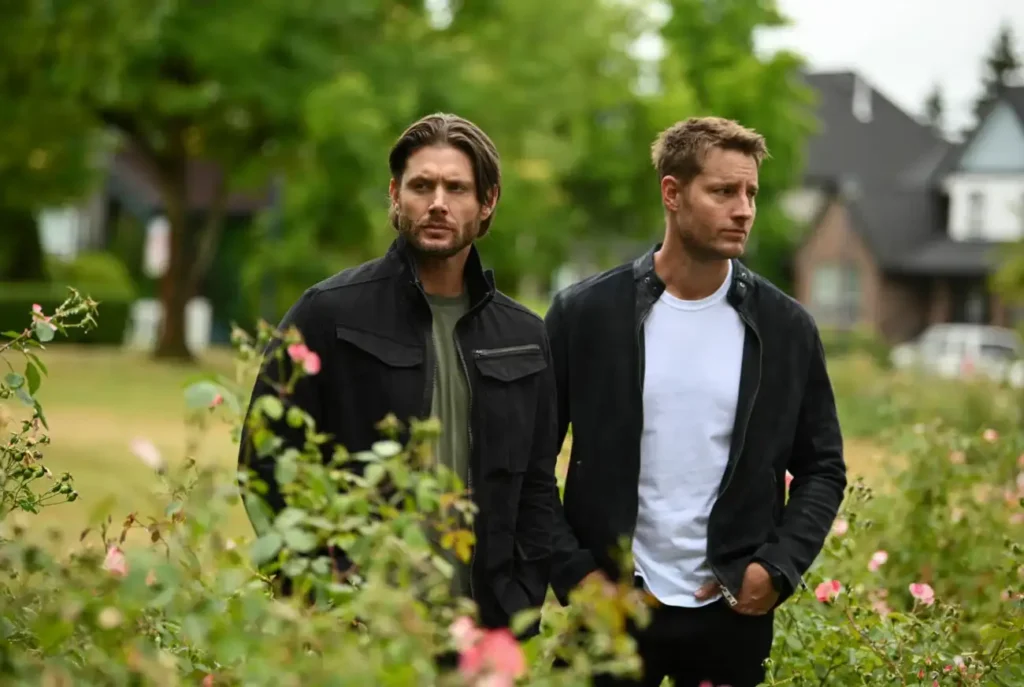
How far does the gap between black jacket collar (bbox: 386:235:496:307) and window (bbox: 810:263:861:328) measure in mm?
57626

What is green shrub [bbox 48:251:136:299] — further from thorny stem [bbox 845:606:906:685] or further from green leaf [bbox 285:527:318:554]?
green leaf [bbox 285:527:318:554]

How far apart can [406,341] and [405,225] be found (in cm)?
26

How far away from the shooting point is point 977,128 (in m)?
61.6

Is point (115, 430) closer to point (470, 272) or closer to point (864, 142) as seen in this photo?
point (470, 272)

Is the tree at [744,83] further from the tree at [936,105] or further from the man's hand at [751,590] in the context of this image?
the tree at [936,105]

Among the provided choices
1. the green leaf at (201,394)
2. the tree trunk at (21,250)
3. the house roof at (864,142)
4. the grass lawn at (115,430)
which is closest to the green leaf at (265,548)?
the grass lawn at (115,430)

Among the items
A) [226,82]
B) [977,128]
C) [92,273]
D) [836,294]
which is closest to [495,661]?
[226,82]

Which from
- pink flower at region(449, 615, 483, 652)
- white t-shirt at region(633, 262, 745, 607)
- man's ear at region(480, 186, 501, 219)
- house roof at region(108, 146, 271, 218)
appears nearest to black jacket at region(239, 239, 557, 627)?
man's ear at region(480, 186, 501, 219)

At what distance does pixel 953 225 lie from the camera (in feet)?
203

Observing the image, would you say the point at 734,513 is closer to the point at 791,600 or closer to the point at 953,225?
the point at 791,600

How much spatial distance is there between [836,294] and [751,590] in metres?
57.9

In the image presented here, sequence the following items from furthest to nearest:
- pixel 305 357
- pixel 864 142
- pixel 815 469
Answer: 1. pixel 864 142
2. pixel 815 469
3. pixel 305 357

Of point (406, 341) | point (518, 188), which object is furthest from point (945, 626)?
point (518, 188)

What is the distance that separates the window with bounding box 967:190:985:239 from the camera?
200 ft
